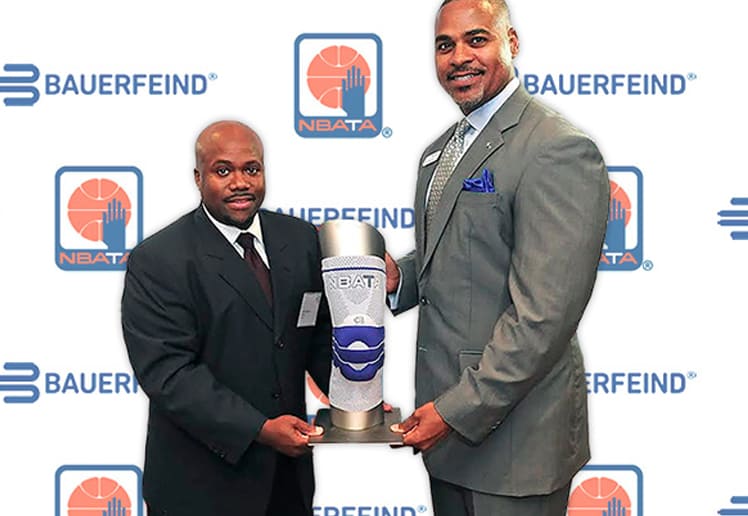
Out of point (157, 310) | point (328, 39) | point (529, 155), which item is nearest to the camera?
point (529, 155)

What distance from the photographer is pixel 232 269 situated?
5.41ft

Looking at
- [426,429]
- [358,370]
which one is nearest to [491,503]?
[426,429]

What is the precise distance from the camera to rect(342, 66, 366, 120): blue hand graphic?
2320mm

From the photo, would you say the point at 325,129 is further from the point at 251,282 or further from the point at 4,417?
the point at 4,417

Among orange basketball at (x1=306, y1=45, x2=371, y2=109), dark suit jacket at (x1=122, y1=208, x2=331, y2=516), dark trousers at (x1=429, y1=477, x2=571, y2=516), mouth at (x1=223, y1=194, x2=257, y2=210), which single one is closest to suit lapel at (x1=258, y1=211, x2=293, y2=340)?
dark suit jacket at (x1=122, y1=208, x2=331, y2=516)

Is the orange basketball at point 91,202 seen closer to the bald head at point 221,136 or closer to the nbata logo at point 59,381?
the nbata logo at point 59,381

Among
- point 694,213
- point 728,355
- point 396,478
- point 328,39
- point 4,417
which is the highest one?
point 328,39

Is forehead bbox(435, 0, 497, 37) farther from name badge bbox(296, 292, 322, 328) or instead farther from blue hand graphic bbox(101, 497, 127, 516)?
blue hand graphic bbox(101, 497, 127, 516)

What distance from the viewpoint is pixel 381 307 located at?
1639mm

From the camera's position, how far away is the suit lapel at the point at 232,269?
1.64 meters

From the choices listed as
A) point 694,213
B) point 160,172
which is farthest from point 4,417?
point 694,213

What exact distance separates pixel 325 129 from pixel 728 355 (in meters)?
1.27

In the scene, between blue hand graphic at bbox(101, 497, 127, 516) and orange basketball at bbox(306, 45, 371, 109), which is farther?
blue hand graphic at bbox(101, 497, 127, 516)

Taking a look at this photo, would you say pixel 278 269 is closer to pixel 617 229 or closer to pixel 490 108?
pixel 490 108
